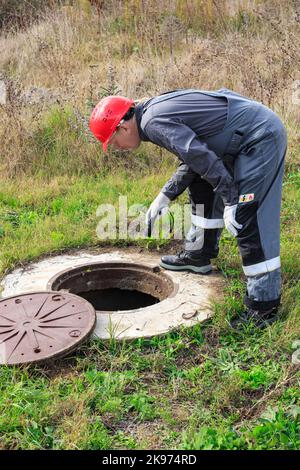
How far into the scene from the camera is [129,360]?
3289 millimetres

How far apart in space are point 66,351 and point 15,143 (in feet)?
11.0

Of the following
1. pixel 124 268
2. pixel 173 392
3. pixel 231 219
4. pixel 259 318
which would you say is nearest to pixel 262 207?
pixel 231 219

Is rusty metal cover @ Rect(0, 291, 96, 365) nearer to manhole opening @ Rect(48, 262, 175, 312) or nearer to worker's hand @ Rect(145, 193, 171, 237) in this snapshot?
manhole opening @ Rect(48, 262, 175, 312)

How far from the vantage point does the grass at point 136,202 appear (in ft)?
9.12

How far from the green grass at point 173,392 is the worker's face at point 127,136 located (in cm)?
111

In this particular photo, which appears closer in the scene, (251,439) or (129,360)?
(251,439)

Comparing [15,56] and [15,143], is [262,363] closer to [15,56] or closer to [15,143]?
[15,143]

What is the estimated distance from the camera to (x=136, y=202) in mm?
5297

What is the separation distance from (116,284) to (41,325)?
1009 mm

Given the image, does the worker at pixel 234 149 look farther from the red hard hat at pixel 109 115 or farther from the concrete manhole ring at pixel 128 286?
the concrete manhole ring at pixel 128 286

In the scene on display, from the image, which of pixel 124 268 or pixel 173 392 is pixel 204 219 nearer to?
pixel 124 268

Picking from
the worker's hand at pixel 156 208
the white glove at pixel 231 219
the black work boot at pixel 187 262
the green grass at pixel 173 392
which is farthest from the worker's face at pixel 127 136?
the green grass at pixel 173 392
